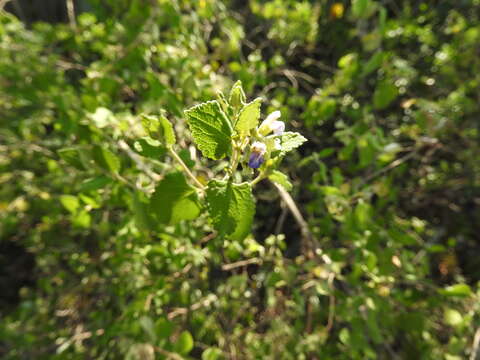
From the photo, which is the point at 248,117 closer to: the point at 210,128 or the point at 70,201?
the point at 210,128

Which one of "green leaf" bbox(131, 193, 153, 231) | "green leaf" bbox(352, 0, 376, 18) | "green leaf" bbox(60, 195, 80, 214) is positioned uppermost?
"green leaf" bbox(352, 0, 376, 18)

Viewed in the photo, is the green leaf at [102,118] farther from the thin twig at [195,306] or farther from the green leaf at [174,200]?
the thin twig at [195,306]

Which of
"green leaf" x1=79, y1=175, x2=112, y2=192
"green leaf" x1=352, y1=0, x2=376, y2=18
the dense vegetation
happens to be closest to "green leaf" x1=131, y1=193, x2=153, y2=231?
the dense vegetation

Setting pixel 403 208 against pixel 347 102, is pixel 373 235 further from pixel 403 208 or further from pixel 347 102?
pixel 403 208

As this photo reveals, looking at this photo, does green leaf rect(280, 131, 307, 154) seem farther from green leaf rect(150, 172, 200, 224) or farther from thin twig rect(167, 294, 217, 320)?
thin twig rect(167, 294, 217, 320)

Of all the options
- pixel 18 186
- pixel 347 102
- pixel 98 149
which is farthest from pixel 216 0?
pixel 18 186

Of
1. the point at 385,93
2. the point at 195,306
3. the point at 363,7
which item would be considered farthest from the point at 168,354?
the point at 363,7
